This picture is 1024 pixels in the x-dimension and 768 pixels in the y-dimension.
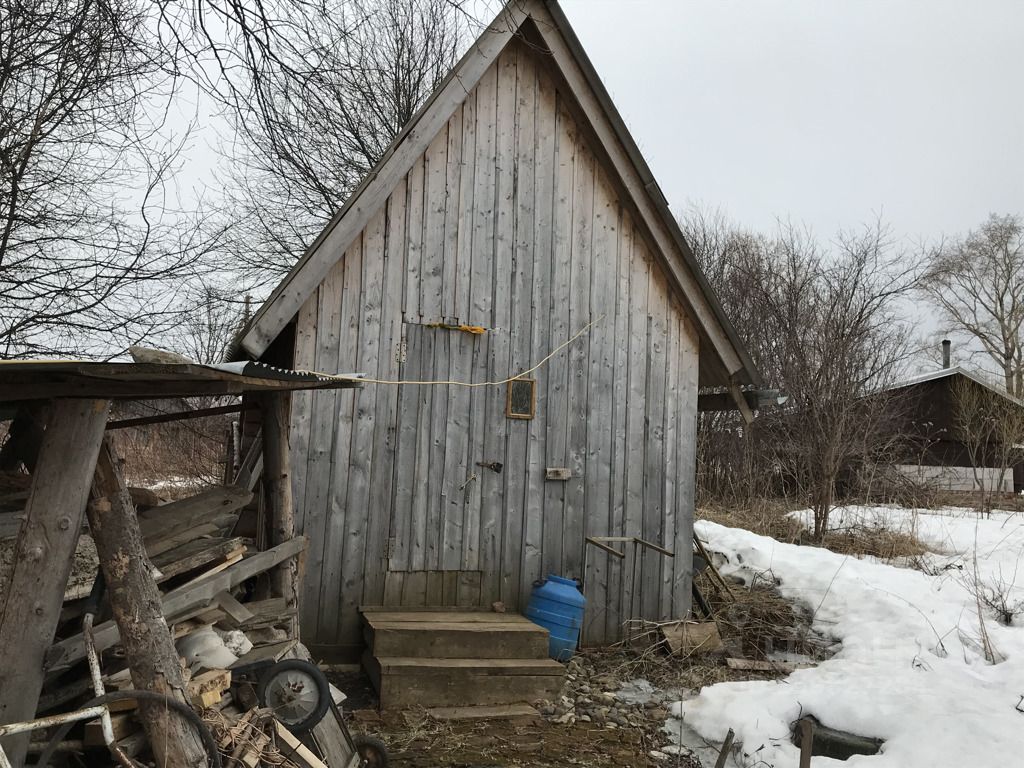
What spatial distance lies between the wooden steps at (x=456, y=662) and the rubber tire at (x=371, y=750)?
1.06m

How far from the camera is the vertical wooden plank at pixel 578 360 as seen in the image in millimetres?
7855

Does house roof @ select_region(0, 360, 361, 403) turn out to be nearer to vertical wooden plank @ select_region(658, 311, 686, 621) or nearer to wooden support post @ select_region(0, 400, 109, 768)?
wooden support post @ select_region(0, 400, 109, 768)

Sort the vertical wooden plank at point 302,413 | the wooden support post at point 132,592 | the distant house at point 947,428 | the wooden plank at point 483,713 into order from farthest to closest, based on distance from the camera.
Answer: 1. the distant house at point 947,428
2. the vertical wooden plank at point 302,413
3. the wooden plank at point 483,713
4. the wooden support post at point 132,592

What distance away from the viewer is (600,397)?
804cm

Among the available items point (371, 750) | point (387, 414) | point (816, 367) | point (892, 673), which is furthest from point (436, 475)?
point (816, 367)

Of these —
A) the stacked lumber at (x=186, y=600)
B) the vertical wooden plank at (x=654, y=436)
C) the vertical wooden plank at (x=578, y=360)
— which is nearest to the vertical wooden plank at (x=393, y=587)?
the vertical wooden plank at (x=578, y=360)

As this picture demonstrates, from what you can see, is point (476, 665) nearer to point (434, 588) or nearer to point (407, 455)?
point (434, 588)

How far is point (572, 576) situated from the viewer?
7816 millimetres

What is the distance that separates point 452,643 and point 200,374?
4043 mm

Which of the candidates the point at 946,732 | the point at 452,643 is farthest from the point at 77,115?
the point at 946,732

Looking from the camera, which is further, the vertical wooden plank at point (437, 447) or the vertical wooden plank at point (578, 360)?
the vertical wooden plank at point (578, 360)

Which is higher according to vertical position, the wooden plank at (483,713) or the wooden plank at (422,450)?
the wooden plank at (422,450)

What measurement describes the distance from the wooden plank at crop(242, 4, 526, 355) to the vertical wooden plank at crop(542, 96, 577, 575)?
3.40 ft

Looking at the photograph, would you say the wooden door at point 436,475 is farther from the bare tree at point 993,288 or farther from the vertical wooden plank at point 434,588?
the bare tree at point 993,288
